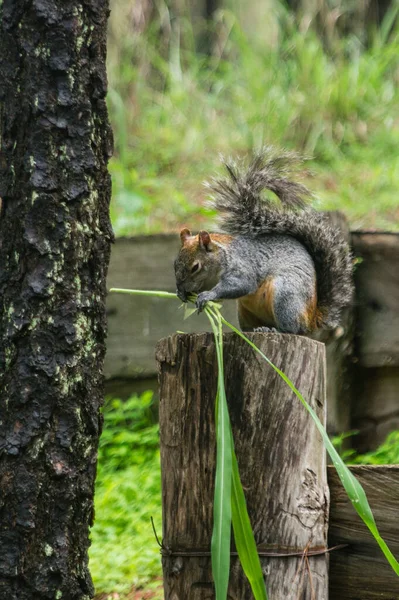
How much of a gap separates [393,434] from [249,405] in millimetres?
2339

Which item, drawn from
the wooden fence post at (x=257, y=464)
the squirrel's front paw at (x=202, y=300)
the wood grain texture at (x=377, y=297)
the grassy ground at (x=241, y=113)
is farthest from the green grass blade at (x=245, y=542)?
the grassy ground at (x=241, y=113)

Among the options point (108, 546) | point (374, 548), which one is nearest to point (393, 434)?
point (108, 546)

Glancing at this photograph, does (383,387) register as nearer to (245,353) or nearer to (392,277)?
(392,277)

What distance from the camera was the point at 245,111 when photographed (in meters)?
7.01

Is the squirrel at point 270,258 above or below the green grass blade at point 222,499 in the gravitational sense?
above

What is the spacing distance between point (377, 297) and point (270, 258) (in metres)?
1.58

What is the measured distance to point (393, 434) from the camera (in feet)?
13.7

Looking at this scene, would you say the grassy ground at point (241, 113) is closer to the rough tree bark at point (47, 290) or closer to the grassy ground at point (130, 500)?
the grassy ground at point (130, 500)

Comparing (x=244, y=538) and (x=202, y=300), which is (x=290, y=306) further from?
(x=244, y=538)

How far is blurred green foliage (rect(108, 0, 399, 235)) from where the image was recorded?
615 cm

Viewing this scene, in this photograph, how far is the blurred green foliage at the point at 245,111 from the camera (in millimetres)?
6148

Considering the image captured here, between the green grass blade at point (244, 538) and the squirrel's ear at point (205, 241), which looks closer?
the green grass blade at point (244, 538)

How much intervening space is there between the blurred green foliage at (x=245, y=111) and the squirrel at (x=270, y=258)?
9.19ft

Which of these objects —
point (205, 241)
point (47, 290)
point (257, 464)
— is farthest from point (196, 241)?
point (257, 464)
